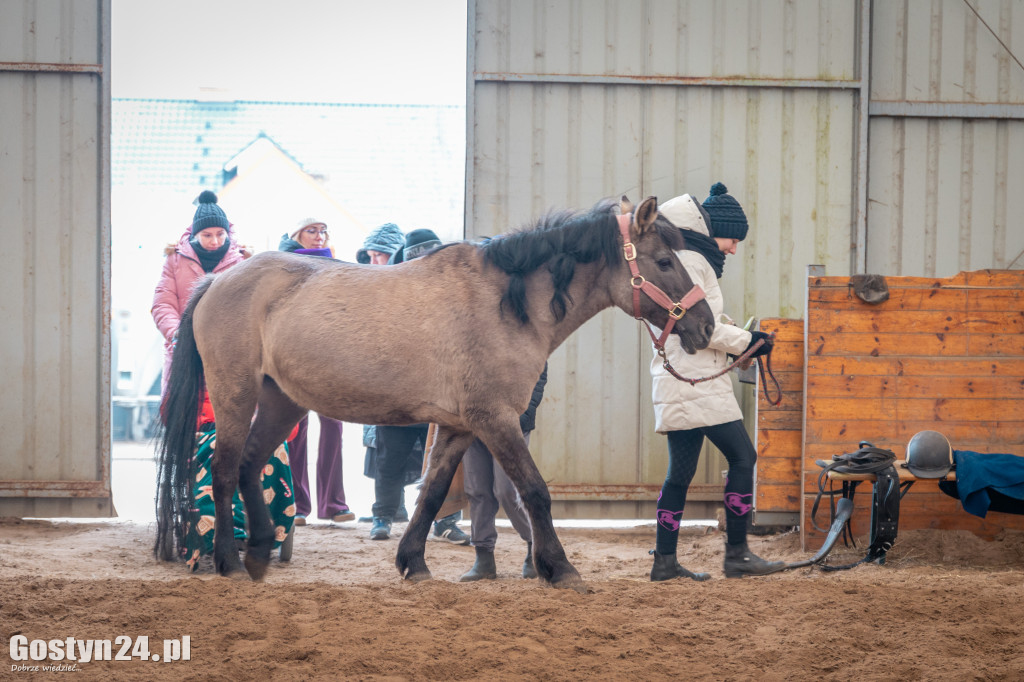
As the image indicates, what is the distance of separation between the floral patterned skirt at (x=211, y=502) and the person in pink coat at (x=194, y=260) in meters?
0.78

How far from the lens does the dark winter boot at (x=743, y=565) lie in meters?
4.11

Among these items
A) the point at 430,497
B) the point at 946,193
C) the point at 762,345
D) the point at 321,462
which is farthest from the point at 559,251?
the point at 946,193

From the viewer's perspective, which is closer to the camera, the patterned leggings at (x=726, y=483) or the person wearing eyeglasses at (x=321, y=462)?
the patterned leggings at (x=726, y=483)

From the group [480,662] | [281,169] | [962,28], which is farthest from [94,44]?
[281,169]

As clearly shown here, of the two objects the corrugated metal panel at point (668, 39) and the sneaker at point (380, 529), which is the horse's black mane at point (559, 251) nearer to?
the sneaker at point (380, 529)

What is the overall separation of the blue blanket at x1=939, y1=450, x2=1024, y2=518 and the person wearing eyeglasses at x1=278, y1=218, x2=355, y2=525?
151 inches

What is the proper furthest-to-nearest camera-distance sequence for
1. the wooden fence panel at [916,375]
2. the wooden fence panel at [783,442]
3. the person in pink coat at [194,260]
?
the person in pink coat at [194,260]
the wooden fence panel at [783,442]
the wooden fence panel at [916,375]

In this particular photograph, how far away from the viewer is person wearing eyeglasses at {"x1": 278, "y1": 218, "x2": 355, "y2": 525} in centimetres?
570

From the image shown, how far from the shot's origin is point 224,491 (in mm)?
4176

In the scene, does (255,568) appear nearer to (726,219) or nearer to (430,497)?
(430,497)

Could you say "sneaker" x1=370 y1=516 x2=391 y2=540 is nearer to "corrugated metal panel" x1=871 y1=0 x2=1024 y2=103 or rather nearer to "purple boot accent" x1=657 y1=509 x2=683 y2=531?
"purple boot accent" x1=657 y1=509 x2=683 y2=531

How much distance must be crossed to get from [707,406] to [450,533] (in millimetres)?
2393

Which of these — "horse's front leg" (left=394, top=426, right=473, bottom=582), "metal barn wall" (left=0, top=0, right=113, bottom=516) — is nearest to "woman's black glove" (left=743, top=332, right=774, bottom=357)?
"horse's front leg" (left=394, top=426, right=473, bottom=582)

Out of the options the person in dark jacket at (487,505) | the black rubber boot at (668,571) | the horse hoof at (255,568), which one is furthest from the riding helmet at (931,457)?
the horse hoof at (255,568)
